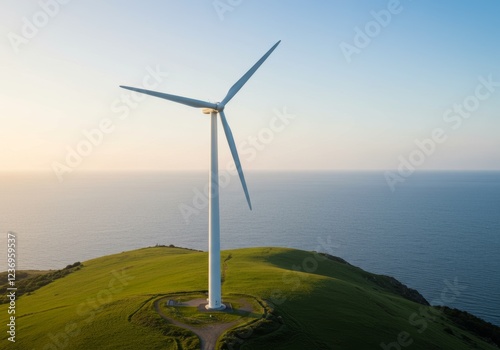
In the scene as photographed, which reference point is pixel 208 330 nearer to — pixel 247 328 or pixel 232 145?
pixel 247 328

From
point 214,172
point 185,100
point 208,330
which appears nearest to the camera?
point 208,330

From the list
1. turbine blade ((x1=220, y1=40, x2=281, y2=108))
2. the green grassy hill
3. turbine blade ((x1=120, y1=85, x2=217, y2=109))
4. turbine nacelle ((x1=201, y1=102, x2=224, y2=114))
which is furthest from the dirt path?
turbine blade ((x1=220, y1=40, x2=281, y2=108))

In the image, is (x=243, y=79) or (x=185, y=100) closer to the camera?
(x=185, y=100)

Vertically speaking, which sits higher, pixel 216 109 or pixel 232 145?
pixel 216 109

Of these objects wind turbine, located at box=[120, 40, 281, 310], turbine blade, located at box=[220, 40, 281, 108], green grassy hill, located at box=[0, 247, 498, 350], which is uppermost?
turbine blade, located at box=[220, 40, 281, 108]

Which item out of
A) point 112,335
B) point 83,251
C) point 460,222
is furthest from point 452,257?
point 83,251

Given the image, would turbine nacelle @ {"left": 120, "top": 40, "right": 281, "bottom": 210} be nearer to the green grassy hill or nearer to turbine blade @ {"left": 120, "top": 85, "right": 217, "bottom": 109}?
turbine blade @ {"left": 120, "top": 85, "right": 217, "bottom": 109}

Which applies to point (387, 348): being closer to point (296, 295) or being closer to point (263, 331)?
point (296, 295)

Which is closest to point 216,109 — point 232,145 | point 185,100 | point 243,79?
point 185,100

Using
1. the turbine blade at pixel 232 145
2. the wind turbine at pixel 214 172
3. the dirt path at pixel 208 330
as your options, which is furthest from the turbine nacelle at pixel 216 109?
the dirt path at pixel 208 330

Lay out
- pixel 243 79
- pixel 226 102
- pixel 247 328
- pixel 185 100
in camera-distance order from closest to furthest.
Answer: pixel 185 100
pixel 247 328
pixel 226 102
pixel 243 79
